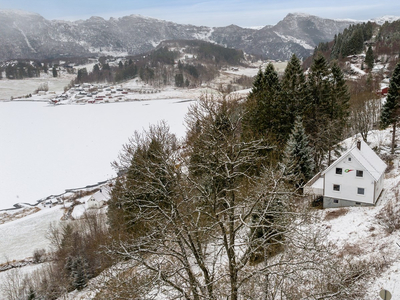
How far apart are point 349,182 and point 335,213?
2.78 m

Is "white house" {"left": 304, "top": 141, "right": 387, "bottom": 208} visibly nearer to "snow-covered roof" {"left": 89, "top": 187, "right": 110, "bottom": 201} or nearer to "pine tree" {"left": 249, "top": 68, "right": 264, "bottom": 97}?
"pine tree" {"left": 249, "top": 68, "right": 264, "bottom": 97}

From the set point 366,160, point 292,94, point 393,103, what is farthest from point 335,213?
point 393,103

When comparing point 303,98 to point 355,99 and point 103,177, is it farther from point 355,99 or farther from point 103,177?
point 103,177

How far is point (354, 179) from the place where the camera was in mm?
22047

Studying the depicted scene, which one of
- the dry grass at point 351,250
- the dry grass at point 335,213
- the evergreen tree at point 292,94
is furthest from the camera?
the evergreen tree at point 292,94

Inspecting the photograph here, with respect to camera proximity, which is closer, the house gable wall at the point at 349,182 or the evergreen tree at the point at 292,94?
the house gable wall at the point at 349,182

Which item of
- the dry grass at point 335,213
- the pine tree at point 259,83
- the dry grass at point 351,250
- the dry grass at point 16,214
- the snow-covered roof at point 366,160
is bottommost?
the dry grass at point 16,214

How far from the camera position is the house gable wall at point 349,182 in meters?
21.5

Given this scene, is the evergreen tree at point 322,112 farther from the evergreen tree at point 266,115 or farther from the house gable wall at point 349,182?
the house gable wall at point 349,182

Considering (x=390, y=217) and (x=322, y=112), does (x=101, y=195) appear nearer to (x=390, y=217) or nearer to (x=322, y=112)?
(x=322, y=112)

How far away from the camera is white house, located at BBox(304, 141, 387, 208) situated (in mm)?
21469

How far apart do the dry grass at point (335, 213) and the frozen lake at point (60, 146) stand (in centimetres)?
2630

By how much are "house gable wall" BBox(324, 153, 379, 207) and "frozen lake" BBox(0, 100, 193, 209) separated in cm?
2479

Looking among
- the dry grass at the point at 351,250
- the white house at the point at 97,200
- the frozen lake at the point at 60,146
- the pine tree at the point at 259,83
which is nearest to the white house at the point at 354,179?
the dry grass at the point at 351,250
